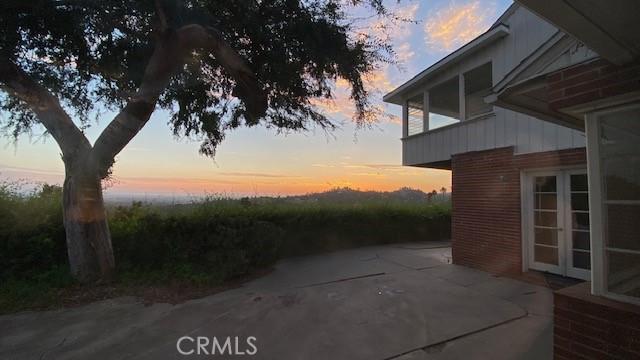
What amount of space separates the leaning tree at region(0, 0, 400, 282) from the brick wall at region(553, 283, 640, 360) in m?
5.81

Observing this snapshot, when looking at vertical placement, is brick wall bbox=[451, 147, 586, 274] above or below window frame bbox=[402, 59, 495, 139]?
below

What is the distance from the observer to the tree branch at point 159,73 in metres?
6.53

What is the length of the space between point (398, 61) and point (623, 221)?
A: 580 centimetres

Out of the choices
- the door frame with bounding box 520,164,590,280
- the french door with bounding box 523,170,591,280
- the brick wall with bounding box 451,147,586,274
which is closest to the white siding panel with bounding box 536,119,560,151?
the brick wall with bounding box 451,147,586,274

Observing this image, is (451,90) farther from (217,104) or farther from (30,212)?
(30,212)

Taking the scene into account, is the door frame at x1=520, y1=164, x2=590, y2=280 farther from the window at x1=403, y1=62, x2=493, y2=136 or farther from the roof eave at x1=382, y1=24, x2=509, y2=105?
the roof eave at x1=382, y1=24, x2=509, y2=105

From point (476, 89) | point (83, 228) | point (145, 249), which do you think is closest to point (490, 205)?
point (476, 89)

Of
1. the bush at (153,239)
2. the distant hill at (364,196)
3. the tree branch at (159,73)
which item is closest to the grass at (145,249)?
the bush at (153,239)

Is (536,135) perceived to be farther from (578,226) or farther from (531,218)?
(578,226)

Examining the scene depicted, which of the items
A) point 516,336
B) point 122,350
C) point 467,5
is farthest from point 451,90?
point 122,350

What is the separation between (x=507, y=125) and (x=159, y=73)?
7325 mm

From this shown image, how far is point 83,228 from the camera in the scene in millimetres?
6699

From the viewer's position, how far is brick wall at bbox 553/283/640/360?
248 centimetres

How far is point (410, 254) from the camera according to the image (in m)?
10.5
